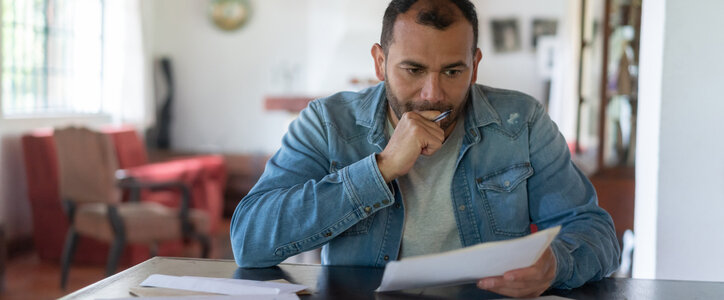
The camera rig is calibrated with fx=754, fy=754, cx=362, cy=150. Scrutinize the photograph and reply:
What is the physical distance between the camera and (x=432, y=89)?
139 centimetres

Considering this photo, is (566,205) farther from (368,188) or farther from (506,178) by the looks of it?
(368,188)

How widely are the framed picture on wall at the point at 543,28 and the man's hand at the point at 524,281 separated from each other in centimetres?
663

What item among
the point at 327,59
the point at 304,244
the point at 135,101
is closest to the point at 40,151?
the point at 135,101

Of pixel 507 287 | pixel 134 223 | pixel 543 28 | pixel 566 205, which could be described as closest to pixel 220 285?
pixel 507 287

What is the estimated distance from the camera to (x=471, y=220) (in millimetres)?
1448

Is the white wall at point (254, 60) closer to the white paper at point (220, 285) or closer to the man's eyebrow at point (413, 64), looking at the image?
the man's eyebrow at point (413, 64)

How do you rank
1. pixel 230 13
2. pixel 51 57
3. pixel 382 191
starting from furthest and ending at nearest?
pixel 230 13, pixel 51 57, pixel 382 191

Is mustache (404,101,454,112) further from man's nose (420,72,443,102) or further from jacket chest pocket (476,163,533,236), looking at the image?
jacket chest pocket (476,163,533,236)

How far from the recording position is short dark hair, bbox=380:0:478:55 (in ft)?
4.58

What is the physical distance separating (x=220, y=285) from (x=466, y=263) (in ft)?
1.24

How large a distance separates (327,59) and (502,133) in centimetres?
573

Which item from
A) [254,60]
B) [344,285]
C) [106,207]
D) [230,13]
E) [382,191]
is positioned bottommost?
[106,207]

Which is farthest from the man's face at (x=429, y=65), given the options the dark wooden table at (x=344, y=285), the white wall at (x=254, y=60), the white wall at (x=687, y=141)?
the white wall at (x=254, y=60)

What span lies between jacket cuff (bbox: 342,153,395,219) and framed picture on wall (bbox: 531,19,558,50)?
649 centimetres
